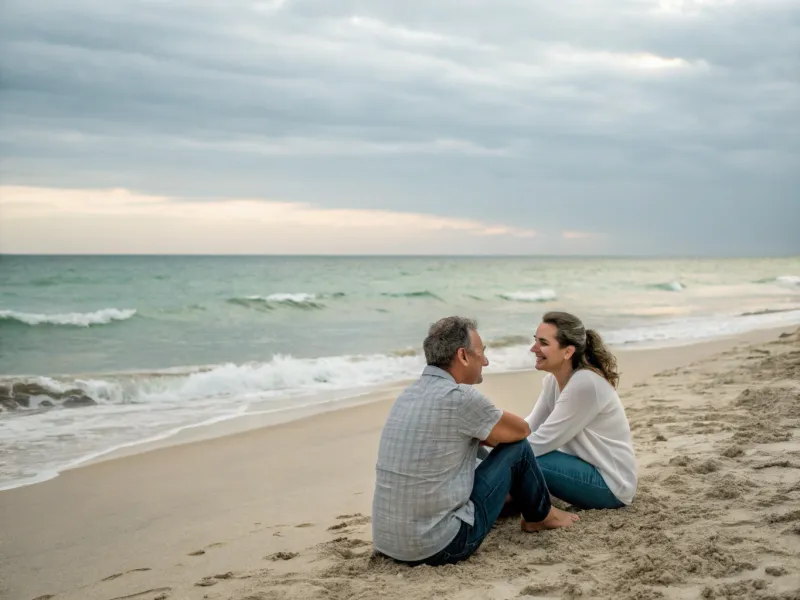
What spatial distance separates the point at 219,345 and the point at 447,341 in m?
14.8

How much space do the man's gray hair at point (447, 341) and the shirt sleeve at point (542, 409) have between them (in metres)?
1.06

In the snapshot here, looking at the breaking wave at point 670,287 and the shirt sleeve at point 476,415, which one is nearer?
the shirt sleeve at point 476,415

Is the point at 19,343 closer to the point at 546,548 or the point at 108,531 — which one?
the point at 108,531

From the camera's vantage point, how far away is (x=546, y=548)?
12.8ft

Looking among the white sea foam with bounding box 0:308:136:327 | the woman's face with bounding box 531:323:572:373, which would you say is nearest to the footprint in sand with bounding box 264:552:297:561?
the woman's face with bounding box 531:323:572:373

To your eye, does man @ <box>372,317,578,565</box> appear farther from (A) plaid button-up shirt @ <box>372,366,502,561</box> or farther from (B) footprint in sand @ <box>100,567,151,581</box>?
(B) footprint in sand @ <box>100,567,151,581</box>

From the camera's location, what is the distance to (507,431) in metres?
3.70

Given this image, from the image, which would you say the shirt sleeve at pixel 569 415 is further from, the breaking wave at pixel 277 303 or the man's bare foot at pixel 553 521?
the breaking wave at pixel 277 303

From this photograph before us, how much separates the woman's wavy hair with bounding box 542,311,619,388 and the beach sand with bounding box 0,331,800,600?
89 centimetres

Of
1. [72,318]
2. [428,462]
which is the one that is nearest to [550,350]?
[428,462]

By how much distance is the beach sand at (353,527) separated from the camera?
3447 millimetres

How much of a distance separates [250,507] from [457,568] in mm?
2259

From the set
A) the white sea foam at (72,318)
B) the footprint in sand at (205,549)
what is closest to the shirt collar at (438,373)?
the footprint in sand at (205,549)

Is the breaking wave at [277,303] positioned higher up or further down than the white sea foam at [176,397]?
higher up
